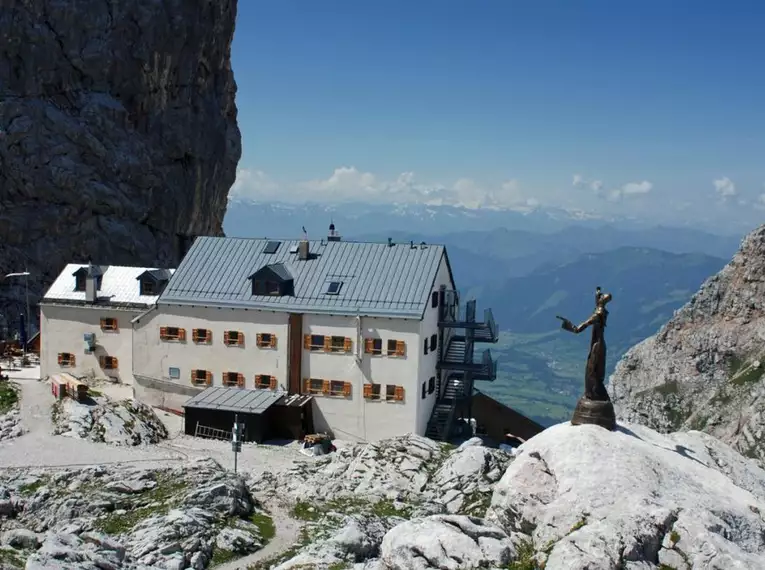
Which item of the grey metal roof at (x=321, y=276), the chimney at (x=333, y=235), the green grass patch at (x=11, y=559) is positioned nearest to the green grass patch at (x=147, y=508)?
the green grass patch at (x=11, y=559)

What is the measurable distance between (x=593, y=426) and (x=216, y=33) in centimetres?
11063

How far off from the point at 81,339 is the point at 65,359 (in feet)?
6.48

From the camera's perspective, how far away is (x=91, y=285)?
59.8m

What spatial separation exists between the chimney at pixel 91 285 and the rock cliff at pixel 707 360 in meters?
80.7

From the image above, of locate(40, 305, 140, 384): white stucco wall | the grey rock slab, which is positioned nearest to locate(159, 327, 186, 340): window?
locate(40, 305, 140, 384): white stucco wall

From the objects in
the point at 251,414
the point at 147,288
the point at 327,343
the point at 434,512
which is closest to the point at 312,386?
the point at 327,343

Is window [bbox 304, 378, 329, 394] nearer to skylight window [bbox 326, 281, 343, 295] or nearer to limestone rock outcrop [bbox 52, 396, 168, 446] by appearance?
skylight window [bbox 326, 281, 343, 295]

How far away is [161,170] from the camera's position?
117250mm

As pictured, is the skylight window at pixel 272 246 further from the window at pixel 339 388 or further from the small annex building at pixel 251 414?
the window at pixel 339 388

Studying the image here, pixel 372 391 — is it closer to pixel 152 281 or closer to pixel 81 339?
pixel 152 281

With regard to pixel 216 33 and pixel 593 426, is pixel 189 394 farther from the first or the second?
pixel 216 33

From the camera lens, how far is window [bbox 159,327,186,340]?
185ft

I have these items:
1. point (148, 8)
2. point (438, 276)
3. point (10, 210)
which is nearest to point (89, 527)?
point (438, 276)

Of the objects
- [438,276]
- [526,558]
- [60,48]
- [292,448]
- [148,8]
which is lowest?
[292,448]
